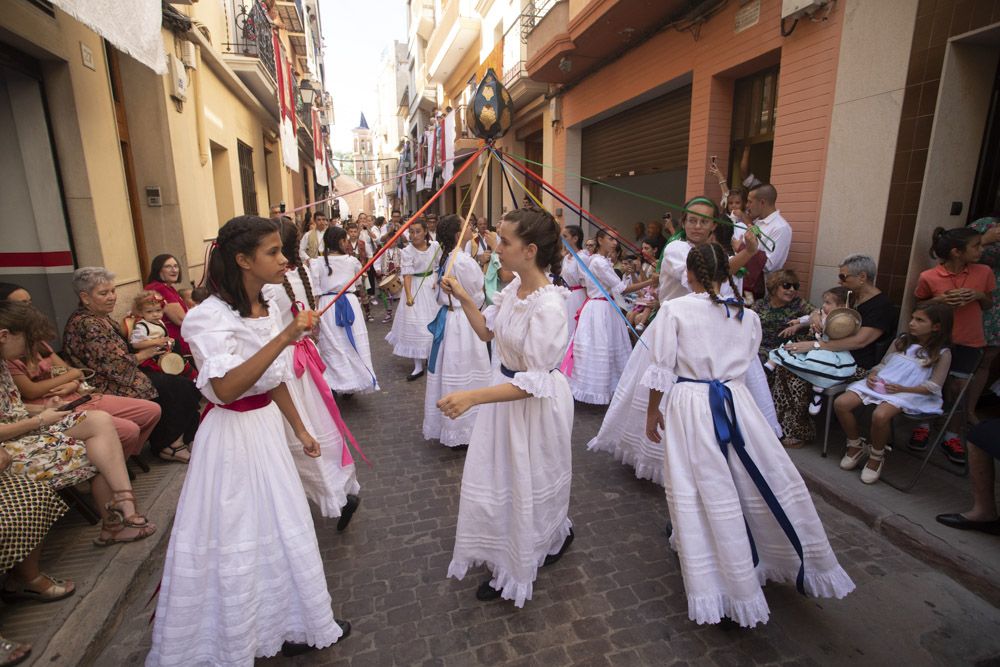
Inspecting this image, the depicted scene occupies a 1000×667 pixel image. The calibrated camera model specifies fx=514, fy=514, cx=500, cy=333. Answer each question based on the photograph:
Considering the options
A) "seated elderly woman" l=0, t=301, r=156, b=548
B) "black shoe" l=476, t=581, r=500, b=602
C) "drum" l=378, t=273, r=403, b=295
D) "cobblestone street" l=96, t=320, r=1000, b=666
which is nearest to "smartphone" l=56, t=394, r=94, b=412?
"seated elderly woman" l=0, t=301, r=156, b=548

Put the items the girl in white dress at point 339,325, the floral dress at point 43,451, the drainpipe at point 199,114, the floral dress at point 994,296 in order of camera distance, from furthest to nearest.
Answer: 1. the drainpipe at point 199,114
2. the girl in white dress at point 339,325
3. the floral dress at point 994,296
4. the floral dress at point 43,451

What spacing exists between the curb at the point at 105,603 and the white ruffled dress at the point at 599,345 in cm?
375

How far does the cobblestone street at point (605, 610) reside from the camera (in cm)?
234

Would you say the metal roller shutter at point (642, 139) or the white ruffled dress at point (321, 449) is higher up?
the metal roller shutter at point (642, 139)

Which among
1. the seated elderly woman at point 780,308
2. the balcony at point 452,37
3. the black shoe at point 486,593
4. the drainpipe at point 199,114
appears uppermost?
the balcony at point 452,37

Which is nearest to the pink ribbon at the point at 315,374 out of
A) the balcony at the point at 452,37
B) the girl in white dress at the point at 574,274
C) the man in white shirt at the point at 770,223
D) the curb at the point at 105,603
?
the curb at the point at 105,603

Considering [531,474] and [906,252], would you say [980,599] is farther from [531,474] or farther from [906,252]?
[906,252]

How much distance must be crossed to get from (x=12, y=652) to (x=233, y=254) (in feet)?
6.60

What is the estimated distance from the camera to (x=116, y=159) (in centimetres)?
541

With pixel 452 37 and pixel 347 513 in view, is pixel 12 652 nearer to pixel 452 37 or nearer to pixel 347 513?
pixel 347 513

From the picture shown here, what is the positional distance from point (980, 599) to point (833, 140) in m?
4.09

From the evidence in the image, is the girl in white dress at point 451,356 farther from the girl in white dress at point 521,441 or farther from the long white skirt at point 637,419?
the girl in white dress at point 521,441

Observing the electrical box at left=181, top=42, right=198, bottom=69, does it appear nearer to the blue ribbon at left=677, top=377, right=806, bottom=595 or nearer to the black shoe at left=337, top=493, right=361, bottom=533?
the black shoe at left=337, top=493, right=361, bottom=533

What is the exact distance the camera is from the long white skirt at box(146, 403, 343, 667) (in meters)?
1.99
